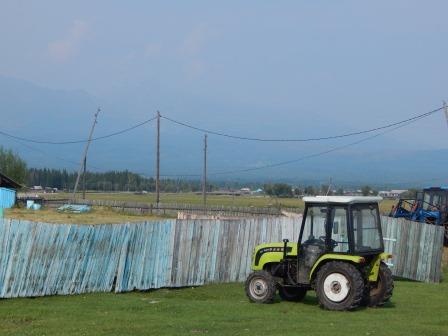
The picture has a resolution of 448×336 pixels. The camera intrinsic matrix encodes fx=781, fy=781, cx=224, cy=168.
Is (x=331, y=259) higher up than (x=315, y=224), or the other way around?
(x=315, y=224)

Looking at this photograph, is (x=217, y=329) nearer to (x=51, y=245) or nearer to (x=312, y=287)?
(x=312, y=287)

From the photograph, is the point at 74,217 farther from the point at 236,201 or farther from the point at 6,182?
the point at 236,201

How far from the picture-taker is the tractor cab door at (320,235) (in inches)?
564

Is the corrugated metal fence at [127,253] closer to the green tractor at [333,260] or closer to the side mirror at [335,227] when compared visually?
the green tractor at [333,260]

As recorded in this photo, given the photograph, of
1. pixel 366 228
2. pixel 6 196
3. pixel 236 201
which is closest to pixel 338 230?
pixel 366 228

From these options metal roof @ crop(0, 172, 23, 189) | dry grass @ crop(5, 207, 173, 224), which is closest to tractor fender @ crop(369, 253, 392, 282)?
dry grass @ crop(5, 207, 173, 224)

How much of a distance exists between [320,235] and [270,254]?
3.65 feet

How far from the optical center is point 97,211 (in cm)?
5862

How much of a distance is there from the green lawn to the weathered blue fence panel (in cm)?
4432

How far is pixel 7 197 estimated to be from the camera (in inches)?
2339

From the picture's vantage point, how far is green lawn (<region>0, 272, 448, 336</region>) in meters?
11.6

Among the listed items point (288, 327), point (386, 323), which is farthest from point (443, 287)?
point (288, 327)

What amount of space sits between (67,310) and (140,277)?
3.52 m

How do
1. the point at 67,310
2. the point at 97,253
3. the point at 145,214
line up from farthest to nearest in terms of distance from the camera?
1. the point at 145,214
2. the point at 97,253
3. the point at 67,310
